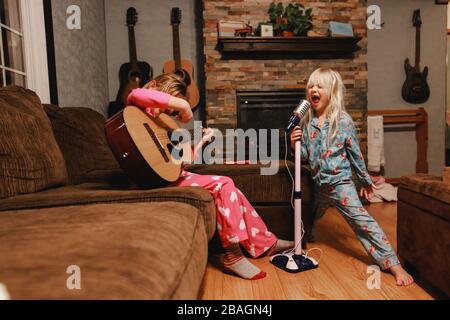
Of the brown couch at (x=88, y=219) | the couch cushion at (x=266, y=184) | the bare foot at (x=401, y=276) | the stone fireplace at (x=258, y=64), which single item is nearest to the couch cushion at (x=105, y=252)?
the brown couch at (x=88, y=219)

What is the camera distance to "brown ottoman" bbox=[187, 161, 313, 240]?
1752mm

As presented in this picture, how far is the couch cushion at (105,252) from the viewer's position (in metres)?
0.51

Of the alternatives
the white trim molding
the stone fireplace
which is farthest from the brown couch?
the stone fireplace

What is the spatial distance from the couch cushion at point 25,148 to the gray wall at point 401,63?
11.6 feet

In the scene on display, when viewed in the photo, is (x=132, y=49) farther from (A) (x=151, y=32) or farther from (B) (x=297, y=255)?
(B) (x=297, y=255)

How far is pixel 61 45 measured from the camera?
8.39 ft

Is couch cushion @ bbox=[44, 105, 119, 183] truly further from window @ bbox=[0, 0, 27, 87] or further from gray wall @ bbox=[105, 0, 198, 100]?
gray wall @ bbox=[105, 0, 198, 100]

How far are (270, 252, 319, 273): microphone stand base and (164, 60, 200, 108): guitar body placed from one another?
2.30 metres

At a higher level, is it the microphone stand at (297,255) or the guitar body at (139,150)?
the guitar body at (139,150)

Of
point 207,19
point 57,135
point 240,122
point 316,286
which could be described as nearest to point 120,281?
point 316,286

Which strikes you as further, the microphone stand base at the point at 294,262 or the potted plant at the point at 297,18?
the potted plant at the point at 297,18

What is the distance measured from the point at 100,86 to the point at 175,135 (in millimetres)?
2117

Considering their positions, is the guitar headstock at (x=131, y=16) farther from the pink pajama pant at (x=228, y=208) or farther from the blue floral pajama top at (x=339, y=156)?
the blue floral pajama top at (x=339, y=156)
